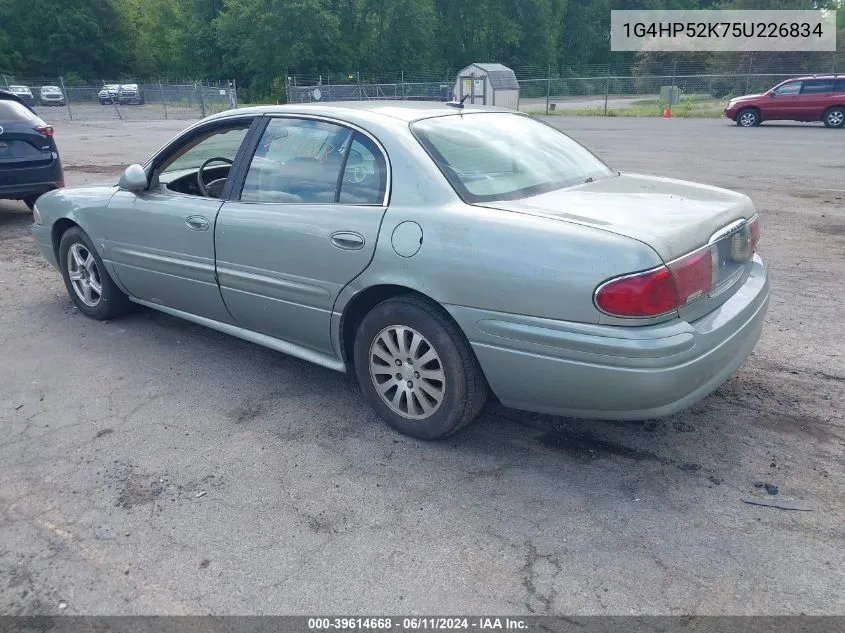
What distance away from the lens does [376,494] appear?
313 cm

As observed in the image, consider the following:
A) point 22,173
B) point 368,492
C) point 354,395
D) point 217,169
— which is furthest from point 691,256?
point 22,173

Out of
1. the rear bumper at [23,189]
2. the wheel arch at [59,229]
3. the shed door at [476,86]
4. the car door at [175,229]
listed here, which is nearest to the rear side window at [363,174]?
the car door at [175,229]

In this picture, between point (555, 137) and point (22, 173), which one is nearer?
point (555, 137)

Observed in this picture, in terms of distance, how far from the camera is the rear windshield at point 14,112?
8633 millimetres

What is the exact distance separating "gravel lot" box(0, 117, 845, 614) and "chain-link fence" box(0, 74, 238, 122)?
33.4m

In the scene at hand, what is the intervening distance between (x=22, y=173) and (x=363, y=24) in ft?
188

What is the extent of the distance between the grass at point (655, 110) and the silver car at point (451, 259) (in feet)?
97.0

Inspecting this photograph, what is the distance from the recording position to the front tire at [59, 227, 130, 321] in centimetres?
515

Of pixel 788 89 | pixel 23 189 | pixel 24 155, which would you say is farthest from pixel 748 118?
pixel 23 189

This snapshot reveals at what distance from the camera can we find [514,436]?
11.8ft

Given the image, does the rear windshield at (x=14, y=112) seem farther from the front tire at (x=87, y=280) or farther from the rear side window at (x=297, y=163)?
the rear side window at (x=297, y=163)

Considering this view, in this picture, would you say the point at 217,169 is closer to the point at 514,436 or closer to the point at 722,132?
the point at 514,436

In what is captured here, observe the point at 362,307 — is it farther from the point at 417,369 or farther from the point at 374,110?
the point at 374,110

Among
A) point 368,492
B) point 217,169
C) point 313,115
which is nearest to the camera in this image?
point 368,492
